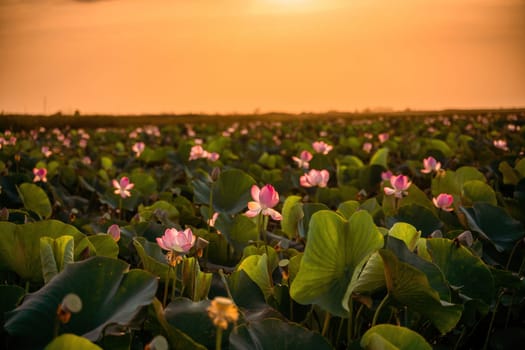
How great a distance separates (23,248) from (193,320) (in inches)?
17.4

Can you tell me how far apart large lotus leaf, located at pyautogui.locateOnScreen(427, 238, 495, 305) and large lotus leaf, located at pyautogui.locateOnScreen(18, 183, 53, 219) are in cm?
145

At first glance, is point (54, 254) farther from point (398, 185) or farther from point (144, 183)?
point (144, 183)

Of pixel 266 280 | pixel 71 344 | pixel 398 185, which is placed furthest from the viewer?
pixel 398 185

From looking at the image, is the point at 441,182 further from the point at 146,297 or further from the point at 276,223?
the point at 146,297

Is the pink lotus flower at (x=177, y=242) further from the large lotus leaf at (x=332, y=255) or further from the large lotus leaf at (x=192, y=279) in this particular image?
the large lotus leaf at (x=332, y=255)

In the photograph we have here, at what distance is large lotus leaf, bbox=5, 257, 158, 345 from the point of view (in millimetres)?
813

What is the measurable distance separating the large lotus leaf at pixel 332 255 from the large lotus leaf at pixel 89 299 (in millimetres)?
267

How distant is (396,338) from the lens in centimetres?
83

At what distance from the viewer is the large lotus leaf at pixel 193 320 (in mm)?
873

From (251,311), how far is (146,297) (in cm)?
27

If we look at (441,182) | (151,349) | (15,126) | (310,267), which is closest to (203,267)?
(310,267)

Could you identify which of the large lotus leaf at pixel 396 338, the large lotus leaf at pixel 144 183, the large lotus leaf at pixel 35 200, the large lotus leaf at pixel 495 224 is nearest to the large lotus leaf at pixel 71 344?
the large lotus leaf at pixel 396 338

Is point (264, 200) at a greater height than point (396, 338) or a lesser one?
greater

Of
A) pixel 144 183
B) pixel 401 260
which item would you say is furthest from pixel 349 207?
pixel 144 183
